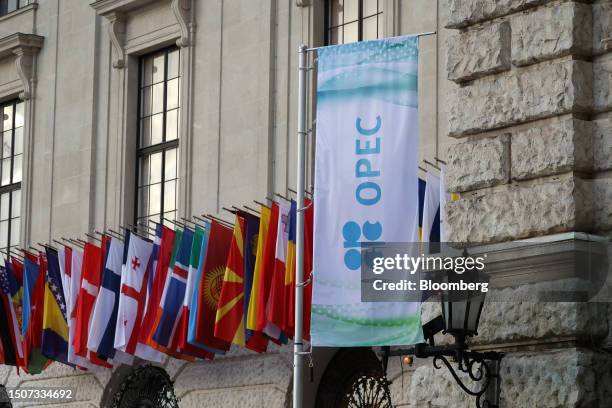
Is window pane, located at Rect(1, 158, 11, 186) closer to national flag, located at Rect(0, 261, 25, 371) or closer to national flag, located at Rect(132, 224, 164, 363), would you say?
national flag, located at Rect(0, 261, 25, 371)

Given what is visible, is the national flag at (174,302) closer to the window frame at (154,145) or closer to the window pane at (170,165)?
the window frame at (154,145)

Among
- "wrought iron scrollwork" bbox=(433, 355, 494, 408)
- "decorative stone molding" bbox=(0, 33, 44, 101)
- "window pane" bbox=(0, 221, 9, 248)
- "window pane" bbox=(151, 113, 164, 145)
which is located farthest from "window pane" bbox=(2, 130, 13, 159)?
"wrought iron scrollwork" bbox=(433, 355, 494, 408)

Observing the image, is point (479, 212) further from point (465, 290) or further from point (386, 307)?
point (386, 307)

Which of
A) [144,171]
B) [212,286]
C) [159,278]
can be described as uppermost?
[144,171]

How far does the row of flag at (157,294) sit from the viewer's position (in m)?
19.1

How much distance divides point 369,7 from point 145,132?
4969 mm

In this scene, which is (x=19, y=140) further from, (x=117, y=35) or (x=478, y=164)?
(x=478, y=164)

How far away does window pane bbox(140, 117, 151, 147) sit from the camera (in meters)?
23.8

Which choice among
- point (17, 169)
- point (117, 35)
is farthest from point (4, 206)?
point (117, 35)

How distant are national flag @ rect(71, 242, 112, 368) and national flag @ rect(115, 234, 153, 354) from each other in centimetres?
82

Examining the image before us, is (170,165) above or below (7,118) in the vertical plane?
below

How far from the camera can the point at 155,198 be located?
23359 millimetres

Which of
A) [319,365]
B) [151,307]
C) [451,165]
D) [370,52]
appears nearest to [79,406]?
[151,307]

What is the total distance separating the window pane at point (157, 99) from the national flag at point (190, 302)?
3.59m
